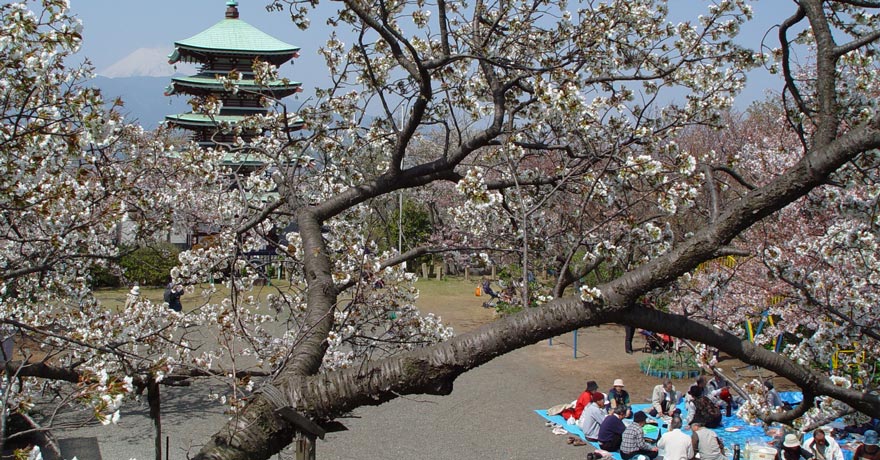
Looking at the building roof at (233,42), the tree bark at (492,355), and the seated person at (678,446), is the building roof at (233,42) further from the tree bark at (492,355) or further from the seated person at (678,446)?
the tree bark at (492,355)

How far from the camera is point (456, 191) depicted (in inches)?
169

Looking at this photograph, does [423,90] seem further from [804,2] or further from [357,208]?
[357,208]

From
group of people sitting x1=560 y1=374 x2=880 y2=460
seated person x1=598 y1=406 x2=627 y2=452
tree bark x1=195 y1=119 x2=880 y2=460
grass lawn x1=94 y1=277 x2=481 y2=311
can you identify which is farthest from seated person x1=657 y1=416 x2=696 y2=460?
grass lawn x1=94 y1=277 x2=481 y2=311

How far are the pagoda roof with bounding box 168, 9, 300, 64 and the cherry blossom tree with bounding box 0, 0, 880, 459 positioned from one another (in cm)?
1980

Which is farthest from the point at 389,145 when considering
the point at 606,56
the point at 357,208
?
the point at 606,56

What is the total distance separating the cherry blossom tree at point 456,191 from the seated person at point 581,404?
422cm

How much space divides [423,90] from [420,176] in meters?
0.72

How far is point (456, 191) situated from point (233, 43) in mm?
24267

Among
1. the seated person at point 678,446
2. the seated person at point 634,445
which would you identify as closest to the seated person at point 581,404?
the seated person at point 634,445

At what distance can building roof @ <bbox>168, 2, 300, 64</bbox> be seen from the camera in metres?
25.1

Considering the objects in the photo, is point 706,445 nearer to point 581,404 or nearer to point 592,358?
point 581,404

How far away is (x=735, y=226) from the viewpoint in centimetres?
223

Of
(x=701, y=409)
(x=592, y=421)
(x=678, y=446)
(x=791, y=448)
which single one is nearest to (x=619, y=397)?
(x=592, y=421)

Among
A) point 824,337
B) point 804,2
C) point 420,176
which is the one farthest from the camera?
point 824,337
